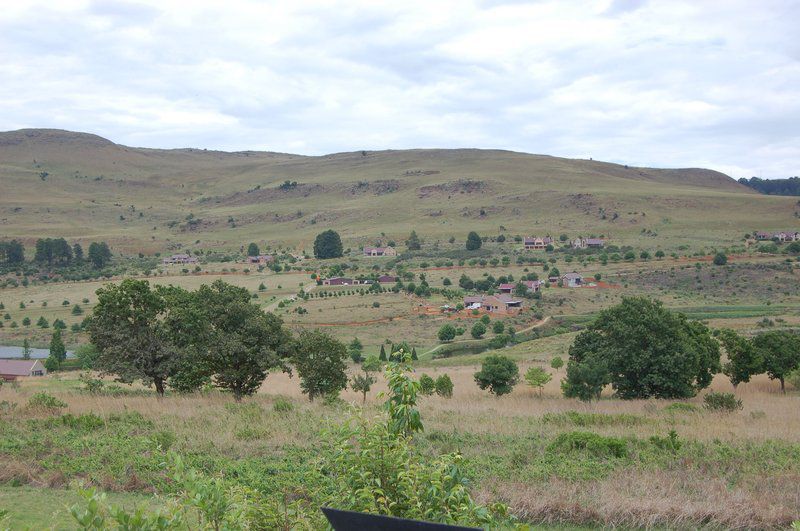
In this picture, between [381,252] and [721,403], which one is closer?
[721,403]

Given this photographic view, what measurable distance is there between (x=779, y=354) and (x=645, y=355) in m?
8.22

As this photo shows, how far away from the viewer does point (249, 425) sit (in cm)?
1647

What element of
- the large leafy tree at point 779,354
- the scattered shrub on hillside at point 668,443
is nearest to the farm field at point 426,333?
the scattered shrub on hillside at point 668,443

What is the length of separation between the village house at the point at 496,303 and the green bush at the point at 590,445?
53.1m

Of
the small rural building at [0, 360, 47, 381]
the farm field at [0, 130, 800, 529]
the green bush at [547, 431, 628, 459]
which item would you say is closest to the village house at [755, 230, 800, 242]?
the farm field at [0, 130, 800, 529]

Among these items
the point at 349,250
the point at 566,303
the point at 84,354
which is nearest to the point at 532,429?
the point at 84,354

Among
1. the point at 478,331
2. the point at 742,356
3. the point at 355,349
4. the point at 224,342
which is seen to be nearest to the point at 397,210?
the point at 478,331

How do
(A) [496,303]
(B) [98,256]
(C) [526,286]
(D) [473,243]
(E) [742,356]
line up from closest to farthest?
1. (E) [742,356]
2. (A) [496,303]
3. (C) [526,286]
4. (B) [98,256]
5. (D) [473,243]

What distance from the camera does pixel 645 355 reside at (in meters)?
26.2

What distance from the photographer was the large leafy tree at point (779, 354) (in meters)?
29.5

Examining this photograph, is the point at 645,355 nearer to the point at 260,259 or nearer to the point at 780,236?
the point at 260,259

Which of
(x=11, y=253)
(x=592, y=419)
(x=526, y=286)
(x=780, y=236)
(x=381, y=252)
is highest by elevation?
(x=780, y=236)

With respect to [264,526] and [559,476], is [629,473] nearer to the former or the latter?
[559,476]

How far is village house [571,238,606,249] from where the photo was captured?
108 meters
